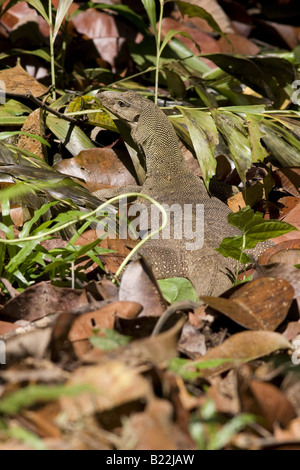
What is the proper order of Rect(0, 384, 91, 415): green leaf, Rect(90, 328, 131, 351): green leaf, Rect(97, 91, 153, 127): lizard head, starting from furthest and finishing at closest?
1. Rect(97, 91, 153, 127): lizard head
2. Rect(90, 328, 131, 351): green leaf
3. Rect(0, 384, 91, 415): green leaf

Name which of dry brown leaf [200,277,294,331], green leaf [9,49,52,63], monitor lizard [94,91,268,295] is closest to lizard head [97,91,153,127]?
monitor lizard [94,91,268,295]

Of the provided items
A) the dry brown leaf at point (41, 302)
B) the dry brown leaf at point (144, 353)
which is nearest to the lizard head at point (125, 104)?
the dry brown leaf at point (41, 302)

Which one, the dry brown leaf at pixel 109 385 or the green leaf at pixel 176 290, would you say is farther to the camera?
the green leaf at pixel 176 290

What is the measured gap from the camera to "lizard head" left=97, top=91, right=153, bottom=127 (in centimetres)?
383

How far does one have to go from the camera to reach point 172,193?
3564mm

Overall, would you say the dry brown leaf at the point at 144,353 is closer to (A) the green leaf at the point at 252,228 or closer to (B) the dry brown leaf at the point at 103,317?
(B) the dry brown leaf at the point at 103,317

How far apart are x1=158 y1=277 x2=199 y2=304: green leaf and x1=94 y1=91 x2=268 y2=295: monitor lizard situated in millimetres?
175

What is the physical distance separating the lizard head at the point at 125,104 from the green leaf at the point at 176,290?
1713mm

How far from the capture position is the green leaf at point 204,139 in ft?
10.3

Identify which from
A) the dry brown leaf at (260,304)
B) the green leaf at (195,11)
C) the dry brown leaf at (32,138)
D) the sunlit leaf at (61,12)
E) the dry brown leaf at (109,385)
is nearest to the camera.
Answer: the dry brown leaf at (109,385)

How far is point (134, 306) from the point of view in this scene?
1.78m

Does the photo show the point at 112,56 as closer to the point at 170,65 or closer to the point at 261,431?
the point at 170,65

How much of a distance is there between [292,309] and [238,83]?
2973 millimetres

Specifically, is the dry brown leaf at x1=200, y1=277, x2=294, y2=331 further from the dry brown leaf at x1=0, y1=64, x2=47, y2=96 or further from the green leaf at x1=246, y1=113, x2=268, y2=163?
the dry brown leaf at x1=0, y1=64, x2=47, y2=96
